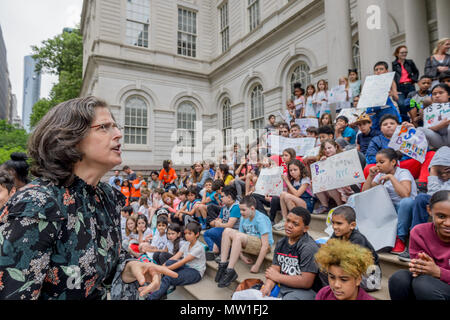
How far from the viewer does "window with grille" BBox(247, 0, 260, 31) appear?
1441 cm

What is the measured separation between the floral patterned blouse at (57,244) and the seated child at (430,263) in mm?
2145

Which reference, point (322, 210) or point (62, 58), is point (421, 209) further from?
point (62, 58)

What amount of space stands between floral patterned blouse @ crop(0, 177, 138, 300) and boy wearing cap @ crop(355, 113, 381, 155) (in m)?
4.96

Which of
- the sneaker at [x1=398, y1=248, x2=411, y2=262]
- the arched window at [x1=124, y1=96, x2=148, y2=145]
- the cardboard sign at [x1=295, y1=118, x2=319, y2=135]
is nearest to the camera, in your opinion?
the sneaker at [x1=398, y1=248, x2=411, y2=262]

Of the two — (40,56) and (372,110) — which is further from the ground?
(40,56)

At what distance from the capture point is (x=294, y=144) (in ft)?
20.6

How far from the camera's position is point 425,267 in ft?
6.62

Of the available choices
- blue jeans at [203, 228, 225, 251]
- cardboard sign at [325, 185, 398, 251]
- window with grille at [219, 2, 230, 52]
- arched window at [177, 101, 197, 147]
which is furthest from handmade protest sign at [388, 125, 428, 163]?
window with grille at [219, 2, 230, 52]

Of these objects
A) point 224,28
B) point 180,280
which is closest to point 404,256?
point 180,280

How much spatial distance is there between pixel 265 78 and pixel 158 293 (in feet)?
38.5

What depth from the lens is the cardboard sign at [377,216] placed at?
10.1 ft

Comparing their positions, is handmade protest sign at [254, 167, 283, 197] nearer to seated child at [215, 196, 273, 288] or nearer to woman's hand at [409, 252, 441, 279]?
seated child at [215, 196, 273, 288]

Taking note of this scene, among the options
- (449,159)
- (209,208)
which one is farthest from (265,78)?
(449,159)

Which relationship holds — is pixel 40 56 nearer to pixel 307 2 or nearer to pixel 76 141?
pixel 307 2
